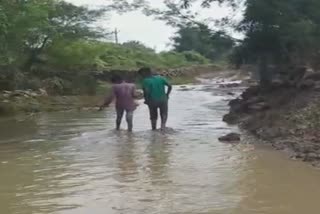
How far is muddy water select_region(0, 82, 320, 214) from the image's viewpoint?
7773mm

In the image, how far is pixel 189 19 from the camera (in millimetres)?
23688

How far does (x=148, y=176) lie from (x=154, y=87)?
6409 mm

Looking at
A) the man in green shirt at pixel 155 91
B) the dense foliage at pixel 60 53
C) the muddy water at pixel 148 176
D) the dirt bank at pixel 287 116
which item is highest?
the dense foliage at pixel 60 53

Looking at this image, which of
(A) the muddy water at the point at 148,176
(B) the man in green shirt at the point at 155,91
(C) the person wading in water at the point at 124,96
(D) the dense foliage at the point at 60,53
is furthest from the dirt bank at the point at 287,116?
(D) the dense foliage at the point at 60,53

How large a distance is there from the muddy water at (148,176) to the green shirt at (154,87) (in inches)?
38.0

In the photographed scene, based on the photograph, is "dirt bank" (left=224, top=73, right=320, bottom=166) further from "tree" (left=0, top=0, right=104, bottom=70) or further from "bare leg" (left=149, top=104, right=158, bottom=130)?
"tree" (left=0, top=0, right=104, bottom=70)

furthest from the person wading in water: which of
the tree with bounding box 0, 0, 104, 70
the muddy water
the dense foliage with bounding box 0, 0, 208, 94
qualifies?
the dense foliage with bounding box 0, 0, 208, 94

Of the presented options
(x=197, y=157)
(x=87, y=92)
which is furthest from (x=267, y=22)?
(x=87, y=92)

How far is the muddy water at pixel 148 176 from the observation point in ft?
25.5

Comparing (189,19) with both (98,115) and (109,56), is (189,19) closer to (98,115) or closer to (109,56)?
(98,115)

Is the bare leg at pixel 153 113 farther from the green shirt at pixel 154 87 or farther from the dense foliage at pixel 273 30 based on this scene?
the dense foliage at pixel 273 30

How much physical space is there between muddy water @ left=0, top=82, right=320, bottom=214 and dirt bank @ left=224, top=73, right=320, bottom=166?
70 cm

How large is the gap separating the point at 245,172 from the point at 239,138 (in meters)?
4.28

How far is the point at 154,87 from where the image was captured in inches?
629
